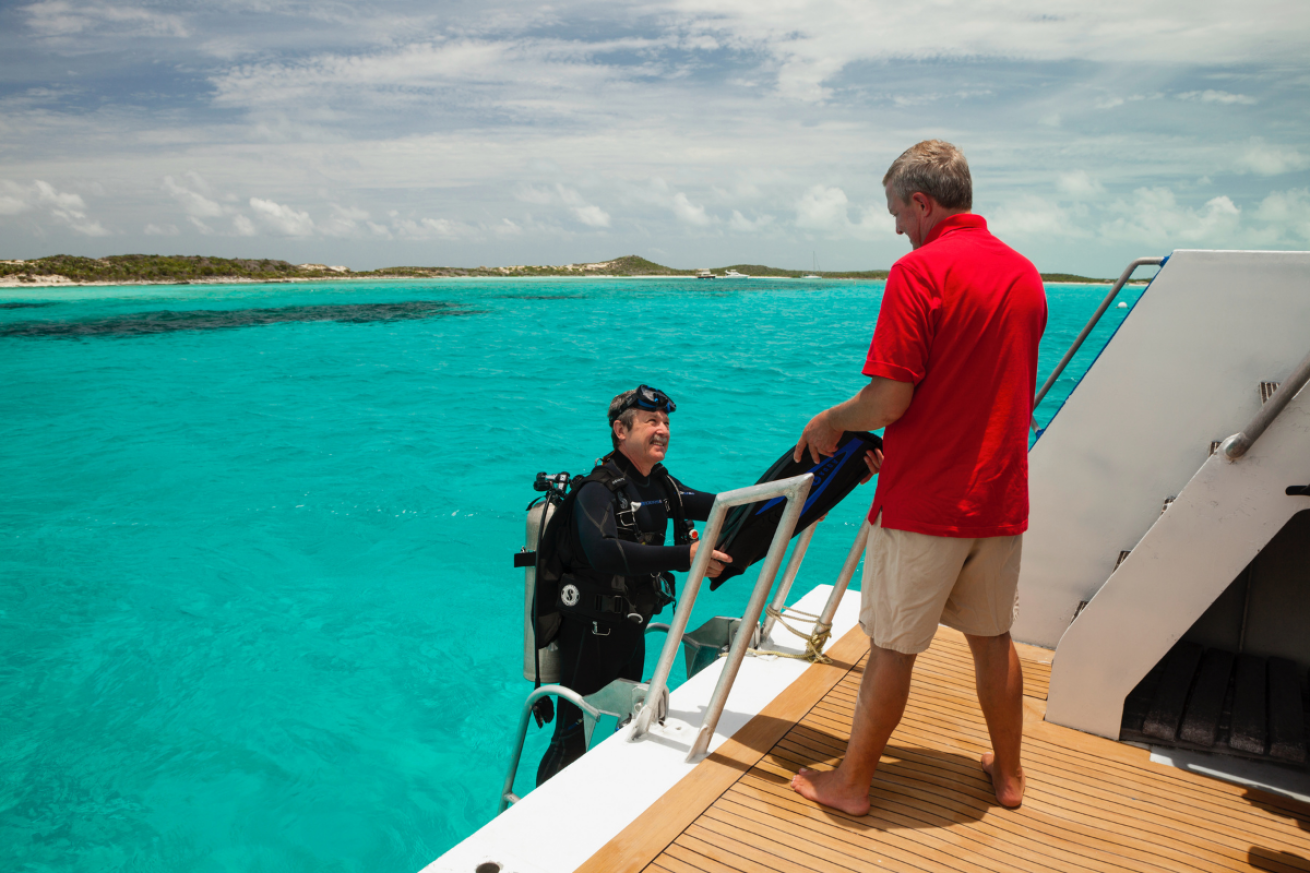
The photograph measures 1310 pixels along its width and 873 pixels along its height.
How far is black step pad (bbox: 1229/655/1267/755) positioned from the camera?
2.73 metres

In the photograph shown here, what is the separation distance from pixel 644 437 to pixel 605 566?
59cm

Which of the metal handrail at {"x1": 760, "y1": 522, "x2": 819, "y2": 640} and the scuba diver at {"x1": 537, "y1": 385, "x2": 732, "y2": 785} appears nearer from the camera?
the scuba diver at {"x1": 537, "y1": 385, "x2": 732, "y2": 785}

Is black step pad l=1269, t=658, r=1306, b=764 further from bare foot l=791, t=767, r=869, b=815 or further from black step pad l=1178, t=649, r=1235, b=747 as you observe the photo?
bare foot l=791, t=767, r=869, b=815

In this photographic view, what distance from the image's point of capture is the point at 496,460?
14922mm

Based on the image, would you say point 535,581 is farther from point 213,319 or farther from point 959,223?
point 213,319

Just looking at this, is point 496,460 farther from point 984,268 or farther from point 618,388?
point 984,268

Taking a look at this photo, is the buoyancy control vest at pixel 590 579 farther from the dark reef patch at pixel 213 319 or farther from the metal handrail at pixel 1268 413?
the dark reef patch at pixel 213 319

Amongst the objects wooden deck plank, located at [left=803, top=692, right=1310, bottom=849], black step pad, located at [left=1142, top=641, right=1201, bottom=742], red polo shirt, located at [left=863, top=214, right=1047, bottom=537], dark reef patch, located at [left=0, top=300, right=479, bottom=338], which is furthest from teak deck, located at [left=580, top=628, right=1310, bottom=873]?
dark reef patch, located at [left=0, top=300, right=479, bottom=338]

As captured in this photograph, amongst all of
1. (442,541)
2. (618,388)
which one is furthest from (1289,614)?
(618,388)

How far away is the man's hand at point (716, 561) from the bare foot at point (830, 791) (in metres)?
0.72

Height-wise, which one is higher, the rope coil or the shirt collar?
the shirt collar

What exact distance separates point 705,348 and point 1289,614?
3141 centimetres

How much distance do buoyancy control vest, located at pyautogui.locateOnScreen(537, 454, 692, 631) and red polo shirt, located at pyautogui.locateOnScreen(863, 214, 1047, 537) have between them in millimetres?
1297

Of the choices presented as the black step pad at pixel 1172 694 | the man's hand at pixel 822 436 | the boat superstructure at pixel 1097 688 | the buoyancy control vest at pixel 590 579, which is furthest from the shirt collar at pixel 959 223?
the black step pad at pixel 1172 694
